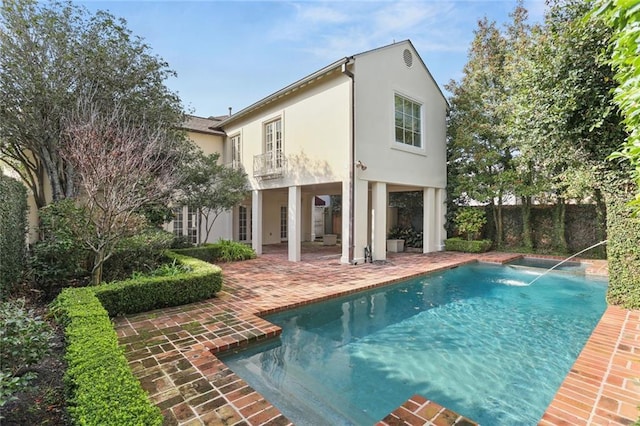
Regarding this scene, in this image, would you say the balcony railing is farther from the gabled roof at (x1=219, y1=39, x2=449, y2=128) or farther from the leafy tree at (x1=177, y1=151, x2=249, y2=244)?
the gabled roof at (x1=219, y1=39, x2=449, y2=128)

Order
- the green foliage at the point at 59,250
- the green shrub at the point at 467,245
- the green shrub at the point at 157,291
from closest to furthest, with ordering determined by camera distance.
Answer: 1. the green shrub at the point at 157,291
2. the green foliage at the point at 59,250
3. the green shrub at the point at 467,245

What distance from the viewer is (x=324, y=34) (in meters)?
11.1

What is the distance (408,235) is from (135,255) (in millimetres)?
15361

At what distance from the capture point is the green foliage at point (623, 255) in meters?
6.64

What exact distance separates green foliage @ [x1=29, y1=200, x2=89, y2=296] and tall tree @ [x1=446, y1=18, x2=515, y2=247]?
16758 mm

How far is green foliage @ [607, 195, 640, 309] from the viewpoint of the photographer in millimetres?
6645

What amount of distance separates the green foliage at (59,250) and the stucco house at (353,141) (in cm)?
789

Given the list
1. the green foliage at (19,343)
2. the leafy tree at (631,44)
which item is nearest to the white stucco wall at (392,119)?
the leafy tree at (631,44)

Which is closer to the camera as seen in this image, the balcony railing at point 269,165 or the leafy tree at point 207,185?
the leafy tree at point 207,185

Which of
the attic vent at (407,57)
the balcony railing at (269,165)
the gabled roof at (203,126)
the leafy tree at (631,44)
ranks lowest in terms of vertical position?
the leafy tree at (631,44)

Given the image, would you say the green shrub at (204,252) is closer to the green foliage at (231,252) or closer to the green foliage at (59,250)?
the green foliage at (231,252)

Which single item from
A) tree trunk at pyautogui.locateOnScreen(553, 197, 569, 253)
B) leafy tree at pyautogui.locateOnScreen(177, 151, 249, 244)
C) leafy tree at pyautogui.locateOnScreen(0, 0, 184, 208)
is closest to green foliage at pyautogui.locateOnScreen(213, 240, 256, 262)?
leafy tree at pyautogui.locateOnScreen(177, 151, 249, 244)

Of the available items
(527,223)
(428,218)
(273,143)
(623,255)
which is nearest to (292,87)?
(273,143)

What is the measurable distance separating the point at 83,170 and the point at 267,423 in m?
7.36
